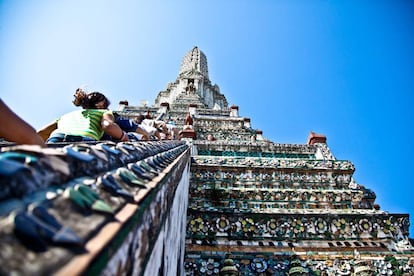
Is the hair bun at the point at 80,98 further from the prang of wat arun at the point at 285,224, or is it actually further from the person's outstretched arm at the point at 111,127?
the prang of wat arun at the point at 285,224

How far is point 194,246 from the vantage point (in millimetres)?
3605

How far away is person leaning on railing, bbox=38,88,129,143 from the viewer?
8.69 feet

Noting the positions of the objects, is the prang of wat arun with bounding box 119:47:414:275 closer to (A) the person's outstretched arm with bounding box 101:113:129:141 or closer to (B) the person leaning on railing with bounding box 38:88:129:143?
(A) the person's outstretched arm with bounding box 101:113:129:141

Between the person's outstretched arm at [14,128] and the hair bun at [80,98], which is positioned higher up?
the hair bun at [80,98]

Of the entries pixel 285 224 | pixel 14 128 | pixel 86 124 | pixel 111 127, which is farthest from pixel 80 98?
pixel 285 224

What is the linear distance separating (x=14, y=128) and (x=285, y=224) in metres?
3.70

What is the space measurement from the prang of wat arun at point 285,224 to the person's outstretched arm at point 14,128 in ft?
8.65

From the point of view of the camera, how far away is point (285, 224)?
3.99 metres

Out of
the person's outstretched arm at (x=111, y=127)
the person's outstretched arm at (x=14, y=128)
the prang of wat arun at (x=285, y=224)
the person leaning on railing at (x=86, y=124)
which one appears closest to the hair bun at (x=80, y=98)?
the person leaning on railing at (x=86, y=124)

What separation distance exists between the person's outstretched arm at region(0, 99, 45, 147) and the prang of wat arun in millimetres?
2638

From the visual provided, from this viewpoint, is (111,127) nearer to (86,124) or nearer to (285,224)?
(86,124)

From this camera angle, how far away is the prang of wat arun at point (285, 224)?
3.48m

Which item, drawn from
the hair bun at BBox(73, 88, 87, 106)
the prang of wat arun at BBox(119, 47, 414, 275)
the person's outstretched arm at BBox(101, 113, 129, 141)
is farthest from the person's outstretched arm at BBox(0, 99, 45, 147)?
the prang of wat arun at BBox(119, 47, 414, 275)

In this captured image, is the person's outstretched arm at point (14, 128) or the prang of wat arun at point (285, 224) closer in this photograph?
the person's outstretched arm at point (14, 128)
